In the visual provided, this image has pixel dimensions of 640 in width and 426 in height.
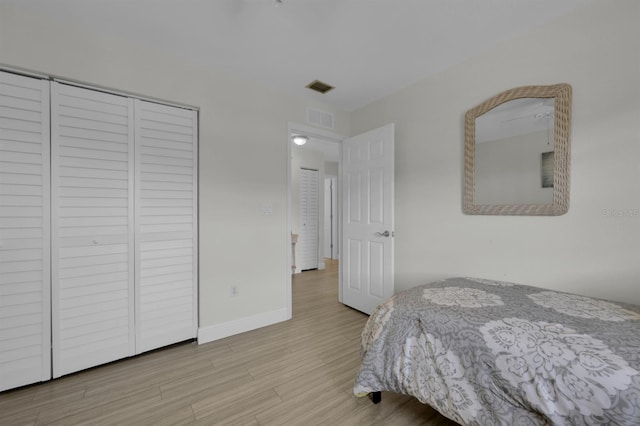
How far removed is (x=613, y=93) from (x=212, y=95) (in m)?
2.92

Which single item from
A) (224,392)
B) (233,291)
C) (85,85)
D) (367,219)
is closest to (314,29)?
(85,85)

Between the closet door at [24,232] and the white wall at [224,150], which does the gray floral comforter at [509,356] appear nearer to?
the white wall at [224,150]

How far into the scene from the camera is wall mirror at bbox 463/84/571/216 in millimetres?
1703

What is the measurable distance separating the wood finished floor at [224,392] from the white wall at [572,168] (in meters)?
1.19

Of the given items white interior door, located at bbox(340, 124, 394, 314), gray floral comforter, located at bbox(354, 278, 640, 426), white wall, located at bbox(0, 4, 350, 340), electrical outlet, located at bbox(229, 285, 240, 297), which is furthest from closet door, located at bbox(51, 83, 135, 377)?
white interior door, located at bbox(340, 124, 394, 314)

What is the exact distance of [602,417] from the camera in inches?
33.1

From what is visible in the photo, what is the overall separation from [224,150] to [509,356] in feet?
8.22

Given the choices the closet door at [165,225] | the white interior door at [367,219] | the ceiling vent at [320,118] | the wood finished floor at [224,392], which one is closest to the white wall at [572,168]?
the white interior door at [367,219]

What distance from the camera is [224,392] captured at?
169cm

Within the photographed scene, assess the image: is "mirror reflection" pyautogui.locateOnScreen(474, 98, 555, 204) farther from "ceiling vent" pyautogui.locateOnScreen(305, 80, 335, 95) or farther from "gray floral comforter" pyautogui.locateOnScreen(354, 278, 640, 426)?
"ceiling vent" pyautogui.locateOnScreen(305, 80, 335, 95)

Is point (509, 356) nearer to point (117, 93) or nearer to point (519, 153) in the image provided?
point (519, 153)

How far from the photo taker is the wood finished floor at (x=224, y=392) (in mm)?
1468

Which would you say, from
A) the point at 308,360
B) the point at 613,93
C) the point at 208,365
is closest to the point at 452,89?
the point at 613,93

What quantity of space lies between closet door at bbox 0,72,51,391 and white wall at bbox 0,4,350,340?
10.1 inches
